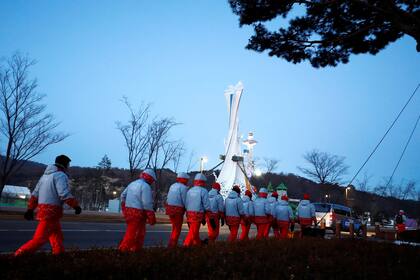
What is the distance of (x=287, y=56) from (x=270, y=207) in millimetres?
7827

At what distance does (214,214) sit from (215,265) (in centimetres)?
686

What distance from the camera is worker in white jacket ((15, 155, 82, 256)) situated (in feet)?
21.2

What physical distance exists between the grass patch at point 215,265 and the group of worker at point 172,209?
39.8 inches

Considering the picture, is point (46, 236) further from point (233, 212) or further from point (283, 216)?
point (283, 216)

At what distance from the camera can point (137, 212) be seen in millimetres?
7672

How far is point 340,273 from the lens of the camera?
574cm

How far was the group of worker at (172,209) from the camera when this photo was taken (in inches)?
261

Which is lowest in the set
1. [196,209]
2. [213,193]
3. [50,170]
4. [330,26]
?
[196,209]

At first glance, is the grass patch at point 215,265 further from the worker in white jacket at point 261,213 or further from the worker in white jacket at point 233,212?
the worker in white jacket at point 261,213

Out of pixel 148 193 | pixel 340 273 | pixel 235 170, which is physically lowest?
pixel 340 273

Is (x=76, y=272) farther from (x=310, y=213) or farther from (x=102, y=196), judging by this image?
(x=102, y=196)

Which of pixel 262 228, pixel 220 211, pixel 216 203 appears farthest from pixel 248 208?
pixel 216 203

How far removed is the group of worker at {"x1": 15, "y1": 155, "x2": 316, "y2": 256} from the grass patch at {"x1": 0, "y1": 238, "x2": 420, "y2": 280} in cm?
101

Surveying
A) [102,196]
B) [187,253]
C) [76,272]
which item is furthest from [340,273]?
[102,196]
